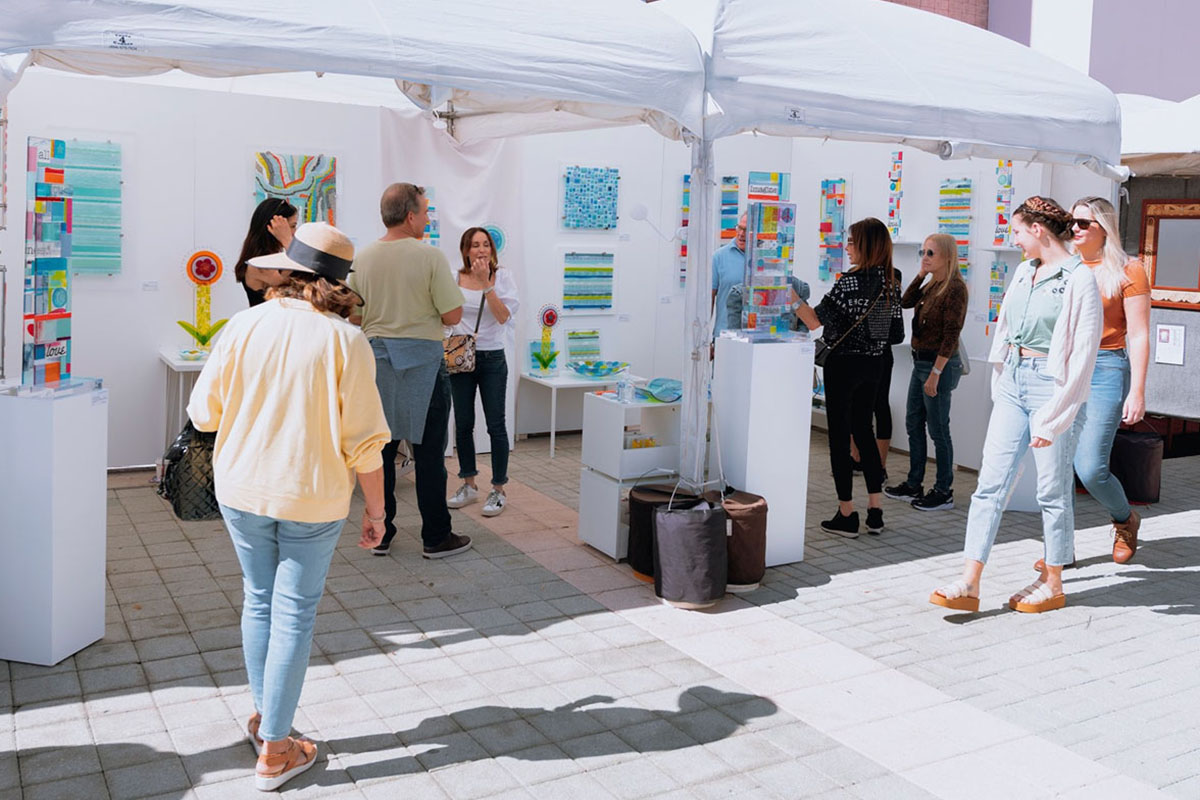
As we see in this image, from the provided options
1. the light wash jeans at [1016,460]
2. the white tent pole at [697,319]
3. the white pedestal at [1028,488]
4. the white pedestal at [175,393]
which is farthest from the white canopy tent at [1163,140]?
the white pedestal at [175,393]

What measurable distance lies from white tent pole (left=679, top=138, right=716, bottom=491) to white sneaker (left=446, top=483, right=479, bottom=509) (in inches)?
66.6

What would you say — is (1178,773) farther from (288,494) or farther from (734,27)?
(734,27)

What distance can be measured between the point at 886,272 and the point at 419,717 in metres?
3.68

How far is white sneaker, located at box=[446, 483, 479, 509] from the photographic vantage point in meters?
6.74

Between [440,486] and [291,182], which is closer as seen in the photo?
[440,486]

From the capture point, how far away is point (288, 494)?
124 inches

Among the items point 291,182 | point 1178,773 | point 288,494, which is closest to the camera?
point 288,494

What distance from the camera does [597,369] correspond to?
8711mm

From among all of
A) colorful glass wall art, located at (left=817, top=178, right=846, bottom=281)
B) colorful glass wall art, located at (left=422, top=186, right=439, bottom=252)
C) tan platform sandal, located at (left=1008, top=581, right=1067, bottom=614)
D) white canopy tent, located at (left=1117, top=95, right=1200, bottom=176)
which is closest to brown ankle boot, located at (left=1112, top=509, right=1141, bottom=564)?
tan platform sandal, located at (left=1008, top=581, right=1067, bottom=614)

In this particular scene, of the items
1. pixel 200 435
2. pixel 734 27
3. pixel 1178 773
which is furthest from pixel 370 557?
pixel 1178 773

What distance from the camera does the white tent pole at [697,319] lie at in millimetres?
5254

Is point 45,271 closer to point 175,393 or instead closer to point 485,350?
point 485,350

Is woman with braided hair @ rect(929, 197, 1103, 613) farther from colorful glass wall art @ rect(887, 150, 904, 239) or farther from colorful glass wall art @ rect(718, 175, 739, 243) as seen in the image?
colorful glass wall art @ rect(718, 175, 739, 243)

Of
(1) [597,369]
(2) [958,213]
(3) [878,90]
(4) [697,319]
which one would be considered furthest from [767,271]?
(2) [958,213]
